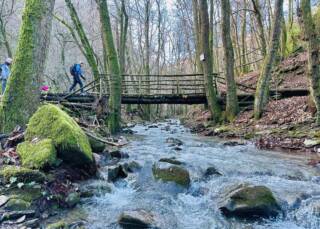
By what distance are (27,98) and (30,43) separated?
3.90 feet

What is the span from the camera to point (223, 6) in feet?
42.8

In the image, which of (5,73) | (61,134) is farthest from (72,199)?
(5,73)

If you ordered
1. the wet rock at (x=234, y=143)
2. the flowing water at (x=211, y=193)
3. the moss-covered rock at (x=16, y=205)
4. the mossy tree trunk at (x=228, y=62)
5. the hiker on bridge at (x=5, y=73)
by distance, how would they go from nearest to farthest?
the moss-covered rock at (x=16, y=205) → the flowing water at (x=211, y=193) → the wet rock at (x=234, y=143) → the hiker on bridge at (x=5, y=73) → the mossy tree trunk at (x=228, y=62)

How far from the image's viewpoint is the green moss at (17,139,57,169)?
5355mm

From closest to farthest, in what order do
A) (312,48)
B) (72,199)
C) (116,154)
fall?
1. (72,199)
2. (116,154)
3. (312,48)

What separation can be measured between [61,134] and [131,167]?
68.9 inches

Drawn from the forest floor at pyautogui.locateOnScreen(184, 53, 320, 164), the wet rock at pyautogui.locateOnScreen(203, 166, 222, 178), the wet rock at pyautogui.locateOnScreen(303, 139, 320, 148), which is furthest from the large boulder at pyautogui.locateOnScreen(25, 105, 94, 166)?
the wet rock at pyautogui.locateOnScreen(303, 139, 320, 148)

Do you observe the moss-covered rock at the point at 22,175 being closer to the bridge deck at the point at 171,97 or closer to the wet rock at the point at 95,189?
the wet rock at the point at 95,189

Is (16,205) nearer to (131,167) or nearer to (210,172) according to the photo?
(131,167)

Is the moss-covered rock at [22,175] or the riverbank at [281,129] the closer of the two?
the moss-covered rock at [22,175]

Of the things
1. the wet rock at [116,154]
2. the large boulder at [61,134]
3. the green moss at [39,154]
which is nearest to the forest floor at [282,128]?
the wet rock at [116,154]

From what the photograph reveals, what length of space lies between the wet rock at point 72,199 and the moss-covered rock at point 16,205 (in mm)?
570

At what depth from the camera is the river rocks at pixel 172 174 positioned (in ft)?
19.7

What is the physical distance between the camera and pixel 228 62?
13477mm
